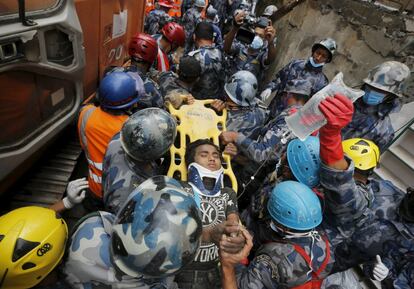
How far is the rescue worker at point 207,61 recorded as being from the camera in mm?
4418

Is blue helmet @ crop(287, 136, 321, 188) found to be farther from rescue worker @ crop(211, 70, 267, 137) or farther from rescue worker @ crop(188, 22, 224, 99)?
rescue worker @ crop(188, 22, 224, 99)

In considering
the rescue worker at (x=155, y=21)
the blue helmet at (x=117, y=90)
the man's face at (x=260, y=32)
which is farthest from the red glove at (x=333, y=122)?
the rescue worker at (x=155, y=21)

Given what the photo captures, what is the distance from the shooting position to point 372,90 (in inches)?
143

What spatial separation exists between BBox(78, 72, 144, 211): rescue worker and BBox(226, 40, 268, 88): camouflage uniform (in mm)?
3576

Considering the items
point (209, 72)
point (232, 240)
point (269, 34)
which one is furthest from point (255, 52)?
point (232, 240)

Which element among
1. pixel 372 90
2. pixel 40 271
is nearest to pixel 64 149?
pixel 40 271

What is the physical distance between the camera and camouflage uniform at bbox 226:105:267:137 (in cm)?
312

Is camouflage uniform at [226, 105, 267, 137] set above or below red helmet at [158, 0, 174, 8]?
above

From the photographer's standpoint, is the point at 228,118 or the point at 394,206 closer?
the point at 394,206

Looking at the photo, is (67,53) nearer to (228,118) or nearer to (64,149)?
(64,149)

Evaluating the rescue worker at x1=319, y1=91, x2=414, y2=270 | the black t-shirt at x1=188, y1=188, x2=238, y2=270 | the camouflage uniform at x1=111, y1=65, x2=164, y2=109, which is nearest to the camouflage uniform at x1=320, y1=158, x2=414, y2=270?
the rescue worker at x1=319, y1=91, x2=414, y2=270

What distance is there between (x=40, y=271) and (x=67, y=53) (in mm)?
1533

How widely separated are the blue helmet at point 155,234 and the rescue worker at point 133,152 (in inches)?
25.4

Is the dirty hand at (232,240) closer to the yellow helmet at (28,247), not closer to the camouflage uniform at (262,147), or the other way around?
the yellow helmet at (28,247)
